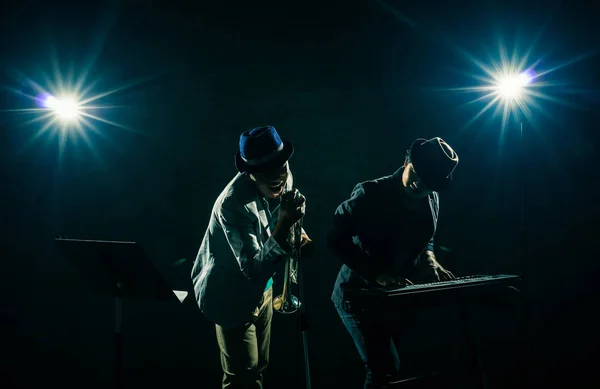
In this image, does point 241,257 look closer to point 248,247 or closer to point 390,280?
point 248,247

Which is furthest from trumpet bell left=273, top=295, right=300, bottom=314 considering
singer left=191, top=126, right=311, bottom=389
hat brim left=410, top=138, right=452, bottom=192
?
hat brim left=410, top=138, right=452, bottom=192

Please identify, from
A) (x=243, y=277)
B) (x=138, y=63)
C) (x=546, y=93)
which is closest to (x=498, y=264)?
(x=546, y=93)

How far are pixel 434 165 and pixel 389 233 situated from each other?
58 centimetres

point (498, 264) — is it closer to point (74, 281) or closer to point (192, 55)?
point (192, 55)

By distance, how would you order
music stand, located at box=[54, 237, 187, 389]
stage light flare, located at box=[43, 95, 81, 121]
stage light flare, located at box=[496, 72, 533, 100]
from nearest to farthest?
music stand, located at box=[54, 237, 187, 389], stage light flare, located at box=[43, 95, 81, 121], stage light flare, located at box=[496, 72, 533, 100]

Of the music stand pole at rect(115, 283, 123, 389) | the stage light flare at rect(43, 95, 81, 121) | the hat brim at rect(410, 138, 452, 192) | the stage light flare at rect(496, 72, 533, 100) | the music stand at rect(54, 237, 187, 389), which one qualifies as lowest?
the music stand pole at rect(115, 283, 123, 389)

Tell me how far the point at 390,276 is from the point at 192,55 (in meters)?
3.28

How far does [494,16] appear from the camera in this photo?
164 inches

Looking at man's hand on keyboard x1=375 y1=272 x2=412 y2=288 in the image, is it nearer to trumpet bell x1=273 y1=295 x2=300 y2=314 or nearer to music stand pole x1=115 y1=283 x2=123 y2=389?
trumpet bell x1=273 y1=295 x2=300 y2=314

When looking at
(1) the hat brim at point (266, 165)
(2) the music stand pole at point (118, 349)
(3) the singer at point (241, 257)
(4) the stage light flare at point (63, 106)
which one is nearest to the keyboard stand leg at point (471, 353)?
(3) the singer at point (241, 257)

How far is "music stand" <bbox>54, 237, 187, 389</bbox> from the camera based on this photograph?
6.91 feet

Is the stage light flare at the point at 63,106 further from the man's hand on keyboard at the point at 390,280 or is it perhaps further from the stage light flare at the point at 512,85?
the stage light flare at the point at 512,85

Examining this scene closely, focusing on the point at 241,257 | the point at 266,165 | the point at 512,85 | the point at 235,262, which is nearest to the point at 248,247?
the point at 241,257

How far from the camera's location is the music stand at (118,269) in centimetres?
211
